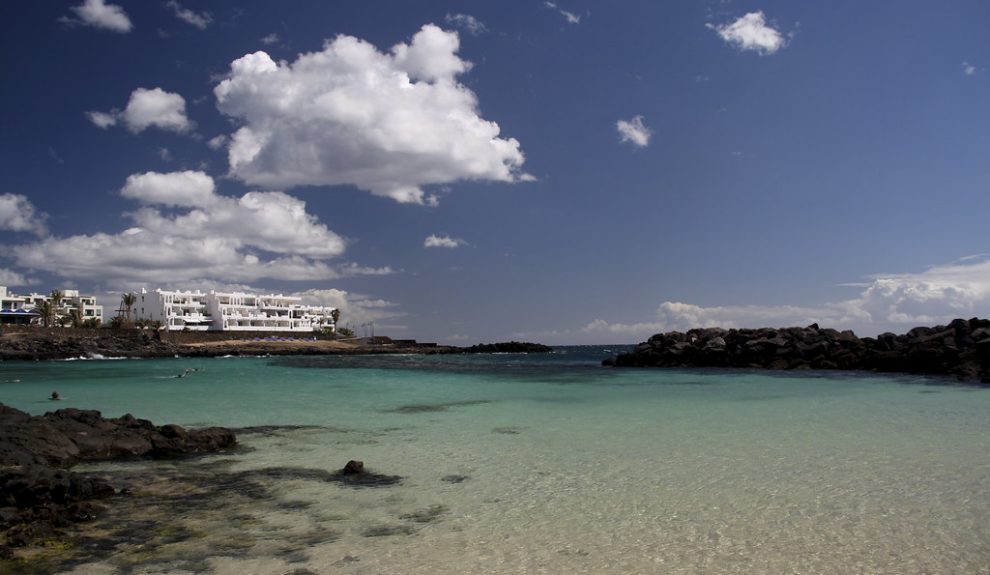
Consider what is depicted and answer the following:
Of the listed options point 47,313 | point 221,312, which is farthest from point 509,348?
point 47,313

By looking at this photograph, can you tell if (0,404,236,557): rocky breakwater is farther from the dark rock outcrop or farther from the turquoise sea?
the dark rock outcrop

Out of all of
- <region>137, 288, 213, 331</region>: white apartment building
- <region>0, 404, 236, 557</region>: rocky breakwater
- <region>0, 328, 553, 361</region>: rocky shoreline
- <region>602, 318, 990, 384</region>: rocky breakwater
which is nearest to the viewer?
<region>0, 404, 236, 557</region>: rocky breakwater

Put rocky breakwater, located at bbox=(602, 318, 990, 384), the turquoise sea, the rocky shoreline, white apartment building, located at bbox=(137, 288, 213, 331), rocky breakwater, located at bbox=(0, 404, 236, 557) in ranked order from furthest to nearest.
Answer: white apartment building, located at bbox=(137, 288, 213, 331)
the rocky shoreline
rocky breakwater, located at bbox=(602, 318, 990, 384)
rocky breakwater, located at bbox=(0, 404, 236, 557)
the turquoise sea

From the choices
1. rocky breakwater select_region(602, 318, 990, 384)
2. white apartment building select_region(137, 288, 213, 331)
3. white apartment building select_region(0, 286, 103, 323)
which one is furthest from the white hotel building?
rocky breakwater select_region(602, 318, 990, 384)

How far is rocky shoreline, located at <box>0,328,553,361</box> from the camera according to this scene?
69875 mm

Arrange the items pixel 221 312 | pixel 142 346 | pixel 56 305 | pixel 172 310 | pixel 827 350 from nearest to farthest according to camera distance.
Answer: pixel 827 350 < pixel 142 346 < pixel 56 305 < pixel 172 310 < pixel 221 312

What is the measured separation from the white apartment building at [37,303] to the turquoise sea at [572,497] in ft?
342

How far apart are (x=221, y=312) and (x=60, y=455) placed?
11297 centimetres

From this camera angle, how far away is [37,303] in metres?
109

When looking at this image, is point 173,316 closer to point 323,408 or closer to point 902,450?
point 323,408

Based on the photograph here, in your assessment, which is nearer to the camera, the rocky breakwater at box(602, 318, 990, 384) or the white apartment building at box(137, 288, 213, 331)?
the rocky breakwater at box(602, 318, 990, 384)

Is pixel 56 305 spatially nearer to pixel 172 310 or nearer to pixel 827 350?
pixel 172 310

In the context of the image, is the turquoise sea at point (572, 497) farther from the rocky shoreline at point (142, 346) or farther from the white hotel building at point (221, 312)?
the white hotel building at point (221, 312)

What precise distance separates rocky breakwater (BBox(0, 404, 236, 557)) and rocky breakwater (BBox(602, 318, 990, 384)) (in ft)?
88.4
